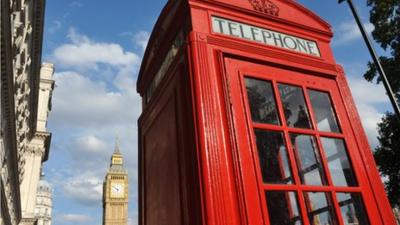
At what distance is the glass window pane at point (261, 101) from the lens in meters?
2.71

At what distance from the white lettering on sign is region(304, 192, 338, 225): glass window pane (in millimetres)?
1369

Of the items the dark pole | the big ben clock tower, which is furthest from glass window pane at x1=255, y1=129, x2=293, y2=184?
the big ben clock tower

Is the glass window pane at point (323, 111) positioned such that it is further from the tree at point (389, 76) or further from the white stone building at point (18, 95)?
the tree at point (389, 76)

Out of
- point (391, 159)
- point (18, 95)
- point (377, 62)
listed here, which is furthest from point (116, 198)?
point (377, 62)

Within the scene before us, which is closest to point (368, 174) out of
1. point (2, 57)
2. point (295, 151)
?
point (295, 151)

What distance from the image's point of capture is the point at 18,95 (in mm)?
14922

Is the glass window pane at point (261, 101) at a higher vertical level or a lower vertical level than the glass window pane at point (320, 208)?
higher

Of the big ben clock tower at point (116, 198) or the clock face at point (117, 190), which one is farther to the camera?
the clock face at point (117, 190)

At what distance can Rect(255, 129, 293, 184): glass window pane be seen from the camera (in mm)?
2523

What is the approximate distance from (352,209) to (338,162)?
380 mm

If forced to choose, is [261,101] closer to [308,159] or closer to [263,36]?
[308,159]

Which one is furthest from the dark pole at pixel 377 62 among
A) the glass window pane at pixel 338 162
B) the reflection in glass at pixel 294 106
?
the reflection in glass at pixel 294 106

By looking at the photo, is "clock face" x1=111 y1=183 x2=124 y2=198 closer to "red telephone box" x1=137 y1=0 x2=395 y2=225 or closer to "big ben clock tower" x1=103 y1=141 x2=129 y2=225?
"big ben clock tower" x1=103 y1=141 x2=129 y2=225

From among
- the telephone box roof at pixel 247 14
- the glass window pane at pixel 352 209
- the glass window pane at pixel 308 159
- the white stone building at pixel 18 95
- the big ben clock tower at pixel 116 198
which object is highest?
the big ben clock tower at pixel 116 198
